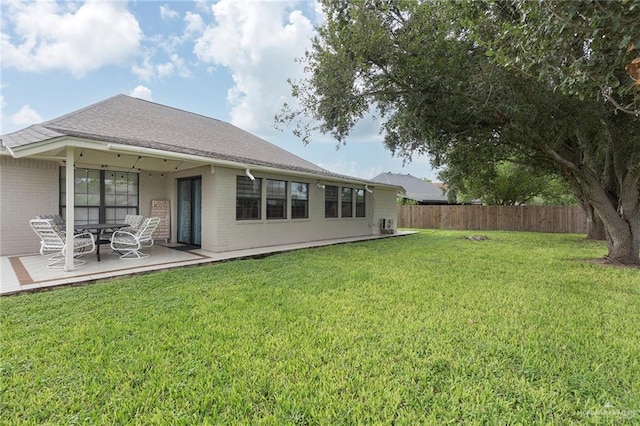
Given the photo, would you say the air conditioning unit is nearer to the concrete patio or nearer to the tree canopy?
the tree canopy

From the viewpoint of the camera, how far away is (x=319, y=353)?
2.97 m

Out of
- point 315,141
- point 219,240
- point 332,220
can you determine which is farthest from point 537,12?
point 332,220

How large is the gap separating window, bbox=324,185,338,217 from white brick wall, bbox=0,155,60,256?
8212mm

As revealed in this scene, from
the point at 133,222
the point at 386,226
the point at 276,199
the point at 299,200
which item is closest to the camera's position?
the point at 133,222

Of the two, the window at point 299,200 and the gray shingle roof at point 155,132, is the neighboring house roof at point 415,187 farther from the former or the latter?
the window at point 299,200

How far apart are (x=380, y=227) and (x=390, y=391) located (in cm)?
1279

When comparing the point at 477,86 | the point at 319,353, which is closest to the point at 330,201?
the point at 477,86

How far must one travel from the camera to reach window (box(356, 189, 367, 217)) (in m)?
13.8

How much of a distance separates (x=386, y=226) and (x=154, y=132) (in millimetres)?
10557

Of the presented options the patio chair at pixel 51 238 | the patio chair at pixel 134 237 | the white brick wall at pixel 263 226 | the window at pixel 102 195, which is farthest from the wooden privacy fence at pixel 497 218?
Result: the patio chair at pixel 51 238

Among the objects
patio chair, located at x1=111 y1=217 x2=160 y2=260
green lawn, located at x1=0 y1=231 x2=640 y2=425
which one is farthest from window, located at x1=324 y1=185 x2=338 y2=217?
green lawn, located at x1=0 y1=231 x2=640 y2=425

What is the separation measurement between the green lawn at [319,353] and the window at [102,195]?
4301mm

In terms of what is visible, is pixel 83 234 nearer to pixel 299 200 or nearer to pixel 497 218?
pixel 299 200

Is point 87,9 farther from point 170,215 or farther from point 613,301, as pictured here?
point 613,301
